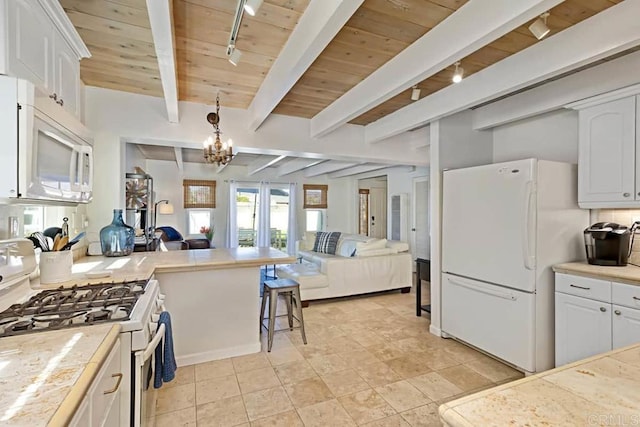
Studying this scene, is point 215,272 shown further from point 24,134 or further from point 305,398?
point 24,134

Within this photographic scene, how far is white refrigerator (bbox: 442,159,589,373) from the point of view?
2516 mm

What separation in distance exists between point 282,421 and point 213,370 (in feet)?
2.97

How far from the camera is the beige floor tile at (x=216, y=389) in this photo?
229 centimetres

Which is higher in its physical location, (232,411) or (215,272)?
(215,272)

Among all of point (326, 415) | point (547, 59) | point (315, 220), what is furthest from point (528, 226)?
point (315, 220)

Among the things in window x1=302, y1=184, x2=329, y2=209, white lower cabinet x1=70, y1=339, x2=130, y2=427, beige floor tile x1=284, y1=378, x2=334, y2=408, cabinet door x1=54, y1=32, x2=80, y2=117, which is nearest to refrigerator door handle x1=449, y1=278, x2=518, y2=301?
beige floor tile x1=284, y1=378, x2=334, y2=408

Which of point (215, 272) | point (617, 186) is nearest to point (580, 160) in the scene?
point (617, 186)

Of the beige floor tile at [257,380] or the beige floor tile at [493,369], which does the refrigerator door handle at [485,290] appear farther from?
the beige floor tile at [257,380]

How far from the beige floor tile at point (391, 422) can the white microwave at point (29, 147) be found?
2.18m

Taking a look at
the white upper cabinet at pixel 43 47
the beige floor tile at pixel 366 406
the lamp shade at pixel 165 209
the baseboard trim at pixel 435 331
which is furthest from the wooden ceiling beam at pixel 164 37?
the lamp shade at pixel 165 209

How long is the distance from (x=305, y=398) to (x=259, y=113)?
7.77ft

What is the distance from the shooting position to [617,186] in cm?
237

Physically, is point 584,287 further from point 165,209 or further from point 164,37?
point 165,209

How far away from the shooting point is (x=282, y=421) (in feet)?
6.71
